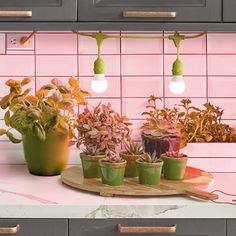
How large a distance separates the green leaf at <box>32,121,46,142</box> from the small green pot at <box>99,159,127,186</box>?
26cm

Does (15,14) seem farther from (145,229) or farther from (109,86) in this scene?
(145,229)

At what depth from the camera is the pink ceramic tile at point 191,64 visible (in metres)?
2.37

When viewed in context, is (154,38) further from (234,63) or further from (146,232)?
(146,232)

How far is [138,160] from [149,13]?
0.51 m

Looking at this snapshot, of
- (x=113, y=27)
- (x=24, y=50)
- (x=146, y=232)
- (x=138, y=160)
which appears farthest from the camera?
(x=24, y=50)

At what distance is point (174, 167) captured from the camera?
1947mm

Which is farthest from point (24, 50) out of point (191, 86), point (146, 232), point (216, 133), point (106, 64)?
point (146, 232)

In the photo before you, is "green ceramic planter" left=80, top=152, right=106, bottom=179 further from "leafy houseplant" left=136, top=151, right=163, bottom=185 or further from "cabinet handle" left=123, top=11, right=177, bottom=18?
"cabinet handle" left=123, top=11, right=177, bottom=18

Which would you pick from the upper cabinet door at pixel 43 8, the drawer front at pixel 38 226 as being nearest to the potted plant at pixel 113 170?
the drawer front at pixel 38 226

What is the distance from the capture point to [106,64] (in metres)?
2.37

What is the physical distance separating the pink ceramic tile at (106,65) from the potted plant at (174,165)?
1.78ft

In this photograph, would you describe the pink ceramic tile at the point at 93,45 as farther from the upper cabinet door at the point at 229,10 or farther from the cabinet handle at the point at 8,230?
the cabinet handle at the point at 8,230

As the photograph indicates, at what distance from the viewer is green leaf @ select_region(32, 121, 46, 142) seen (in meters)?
2.01

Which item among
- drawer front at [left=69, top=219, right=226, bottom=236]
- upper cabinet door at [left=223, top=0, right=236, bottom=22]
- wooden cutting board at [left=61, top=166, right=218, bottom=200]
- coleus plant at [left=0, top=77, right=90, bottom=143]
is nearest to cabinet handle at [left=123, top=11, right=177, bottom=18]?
upper cabinet door at [left=223, top=0, right=236, bottom=22]
